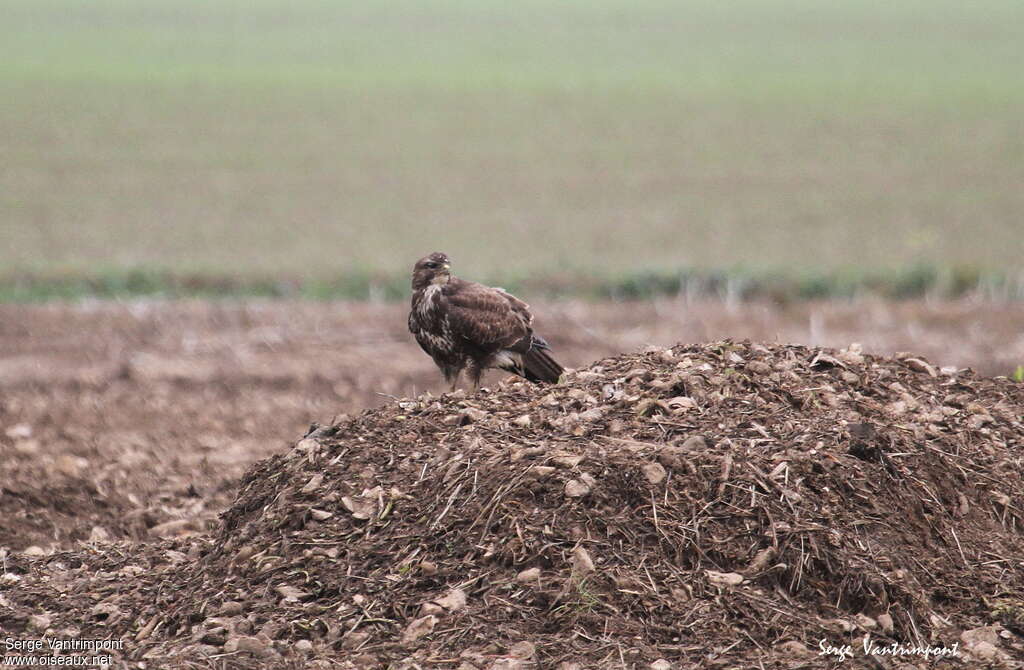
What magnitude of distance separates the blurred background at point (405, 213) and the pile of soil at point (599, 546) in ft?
6.29

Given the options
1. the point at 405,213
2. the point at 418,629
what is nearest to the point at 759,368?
the point at 418,629

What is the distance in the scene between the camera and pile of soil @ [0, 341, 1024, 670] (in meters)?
5.20

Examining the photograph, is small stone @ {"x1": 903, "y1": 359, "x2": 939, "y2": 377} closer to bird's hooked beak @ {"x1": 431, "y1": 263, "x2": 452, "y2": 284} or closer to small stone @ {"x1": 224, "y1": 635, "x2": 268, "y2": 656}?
bird's hooked beak @ {"x1": 431, "y1": 263, "x2": 452, "y2": 284}

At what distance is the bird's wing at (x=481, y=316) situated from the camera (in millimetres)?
7965

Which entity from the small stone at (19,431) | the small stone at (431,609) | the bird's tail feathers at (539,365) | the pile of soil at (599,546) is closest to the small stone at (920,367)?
the pile of soil at (599,546)

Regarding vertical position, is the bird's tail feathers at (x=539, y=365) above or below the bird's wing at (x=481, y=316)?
below

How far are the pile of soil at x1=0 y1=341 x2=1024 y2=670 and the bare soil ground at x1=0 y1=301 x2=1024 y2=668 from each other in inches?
0.8

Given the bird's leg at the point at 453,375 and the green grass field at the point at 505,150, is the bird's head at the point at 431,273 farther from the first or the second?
the green grass field at the point at 505,150

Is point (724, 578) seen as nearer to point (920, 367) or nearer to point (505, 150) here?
point (920, 367)

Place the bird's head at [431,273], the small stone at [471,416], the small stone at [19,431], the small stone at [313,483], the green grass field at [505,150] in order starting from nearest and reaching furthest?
the small stone at [313,483] → the small stone at [471,416] → the bird's head at [431,273] → the small stone at [19,431] → the green grass field at [505,150]

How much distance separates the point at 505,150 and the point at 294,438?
21.5 meters

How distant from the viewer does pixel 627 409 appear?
6.44 m

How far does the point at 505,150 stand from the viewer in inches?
1222

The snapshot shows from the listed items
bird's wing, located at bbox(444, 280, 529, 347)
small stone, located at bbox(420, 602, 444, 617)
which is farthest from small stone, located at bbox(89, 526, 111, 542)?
small stone, located at bbox(420, 602, 444, 617)
